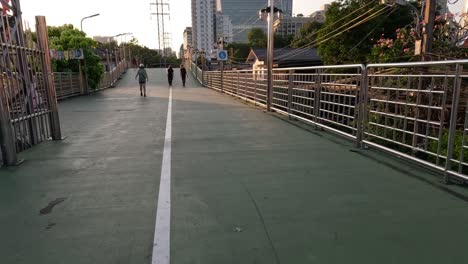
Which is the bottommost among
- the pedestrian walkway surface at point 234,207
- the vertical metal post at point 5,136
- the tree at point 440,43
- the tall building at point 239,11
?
the pedestrian walkway surface at point 234,207

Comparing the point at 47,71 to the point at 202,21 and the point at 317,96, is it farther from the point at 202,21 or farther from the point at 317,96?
the point at 202,21

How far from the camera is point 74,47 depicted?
19.9 meters

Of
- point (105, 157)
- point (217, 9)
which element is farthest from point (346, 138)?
point (217, 9)

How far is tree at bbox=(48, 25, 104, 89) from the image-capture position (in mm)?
19812

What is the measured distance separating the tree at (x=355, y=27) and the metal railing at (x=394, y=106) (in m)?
18.9

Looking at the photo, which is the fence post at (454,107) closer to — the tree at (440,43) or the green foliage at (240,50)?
the tree at (440,43)

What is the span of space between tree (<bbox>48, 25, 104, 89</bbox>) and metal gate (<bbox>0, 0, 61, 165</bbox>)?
552 inches

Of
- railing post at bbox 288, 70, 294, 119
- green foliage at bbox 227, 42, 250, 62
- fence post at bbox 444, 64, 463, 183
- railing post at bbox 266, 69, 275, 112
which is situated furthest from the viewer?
green foliage at bbox 227, 42, 250, 62

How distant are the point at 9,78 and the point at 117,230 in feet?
13.0

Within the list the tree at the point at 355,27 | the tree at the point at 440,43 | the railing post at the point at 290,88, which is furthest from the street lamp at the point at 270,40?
the tree at the point at 355,27

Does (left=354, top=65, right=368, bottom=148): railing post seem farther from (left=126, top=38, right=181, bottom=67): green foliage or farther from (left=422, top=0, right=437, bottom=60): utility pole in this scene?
(left=126, top=38, right=181, bottom=67): green foliage

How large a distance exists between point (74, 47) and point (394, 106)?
62.2ft

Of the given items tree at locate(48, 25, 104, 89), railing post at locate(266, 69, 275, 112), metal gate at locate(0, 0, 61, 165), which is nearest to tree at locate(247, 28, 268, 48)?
tree at locate(48, 25, 104, 89)

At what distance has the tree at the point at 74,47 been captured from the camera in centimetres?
1981
